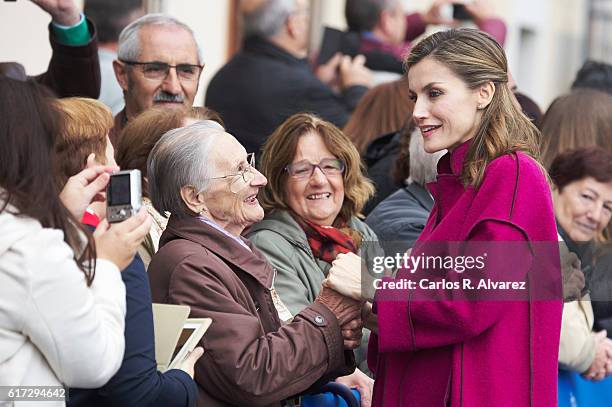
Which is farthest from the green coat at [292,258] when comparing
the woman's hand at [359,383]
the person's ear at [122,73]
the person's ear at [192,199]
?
the person's ear at [122,73]

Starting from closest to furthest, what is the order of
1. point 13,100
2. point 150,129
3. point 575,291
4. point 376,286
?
1. point 13,100
2. point 376,286
3. point 150,129
4. point 575,291

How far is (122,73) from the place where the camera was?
5582 millimetres

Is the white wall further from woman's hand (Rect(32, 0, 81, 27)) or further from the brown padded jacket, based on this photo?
the brown padded jacket

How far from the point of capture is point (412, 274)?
3.78 meters

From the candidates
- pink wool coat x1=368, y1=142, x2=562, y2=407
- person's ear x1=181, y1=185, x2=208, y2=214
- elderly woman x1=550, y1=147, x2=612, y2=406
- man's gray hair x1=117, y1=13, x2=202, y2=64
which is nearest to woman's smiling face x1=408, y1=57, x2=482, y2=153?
pink wool coat x1=368, y1=142, x2=562, y2=407

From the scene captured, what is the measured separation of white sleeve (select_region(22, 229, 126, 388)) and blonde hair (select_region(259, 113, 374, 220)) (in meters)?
1.81

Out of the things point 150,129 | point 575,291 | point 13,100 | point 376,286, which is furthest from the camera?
point 575,291

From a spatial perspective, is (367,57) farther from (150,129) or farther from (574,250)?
(150,129)

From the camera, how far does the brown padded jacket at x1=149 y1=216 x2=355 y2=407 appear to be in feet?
12.3

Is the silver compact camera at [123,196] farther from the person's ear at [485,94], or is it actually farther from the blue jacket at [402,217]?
the blue jacket at [402,217]

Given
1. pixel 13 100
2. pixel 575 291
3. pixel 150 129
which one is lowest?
pixel 575 291

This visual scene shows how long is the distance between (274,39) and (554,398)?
3.33 meters

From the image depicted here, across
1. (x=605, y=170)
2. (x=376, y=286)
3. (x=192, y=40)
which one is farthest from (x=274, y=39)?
(x=376, y=286)

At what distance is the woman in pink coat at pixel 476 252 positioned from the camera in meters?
3.59
